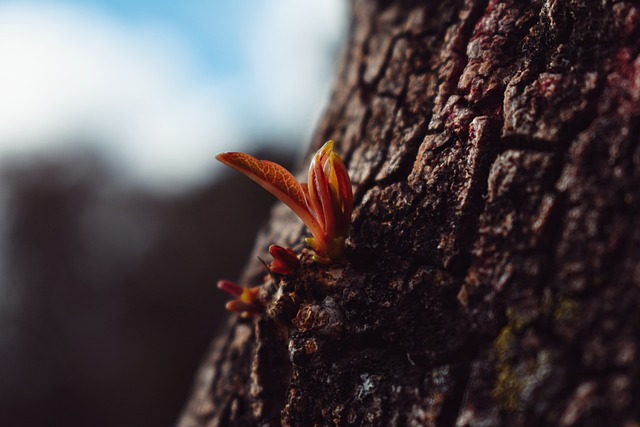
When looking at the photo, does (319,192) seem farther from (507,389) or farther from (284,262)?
(507,389)

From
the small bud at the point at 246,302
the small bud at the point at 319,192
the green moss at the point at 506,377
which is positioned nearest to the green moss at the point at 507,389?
the green moss at the point at 506,377

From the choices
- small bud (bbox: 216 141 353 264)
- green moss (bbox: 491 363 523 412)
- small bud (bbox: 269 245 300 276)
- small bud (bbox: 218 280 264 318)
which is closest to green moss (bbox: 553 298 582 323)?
green moss (bbox: 491 363 523 412)

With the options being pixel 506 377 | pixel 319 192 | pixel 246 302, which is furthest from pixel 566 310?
pixel 246 302

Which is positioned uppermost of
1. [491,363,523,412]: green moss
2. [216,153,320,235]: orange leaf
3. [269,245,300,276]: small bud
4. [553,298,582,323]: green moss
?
[216,153,320,235]: orange leaf

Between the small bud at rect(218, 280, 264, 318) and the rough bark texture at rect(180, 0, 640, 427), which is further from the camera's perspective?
the small bud at rect(218, 280, 264, 318)

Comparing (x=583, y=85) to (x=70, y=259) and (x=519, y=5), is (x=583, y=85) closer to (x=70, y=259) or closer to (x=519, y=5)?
(x=519, y=5)

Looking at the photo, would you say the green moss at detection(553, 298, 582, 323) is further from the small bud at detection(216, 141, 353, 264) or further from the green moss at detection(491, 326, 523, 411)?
the small bud at detection(216, 141, 353, 264)

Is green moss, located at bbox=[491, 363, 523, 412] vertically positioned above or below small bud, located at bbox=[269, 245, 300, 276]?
below
